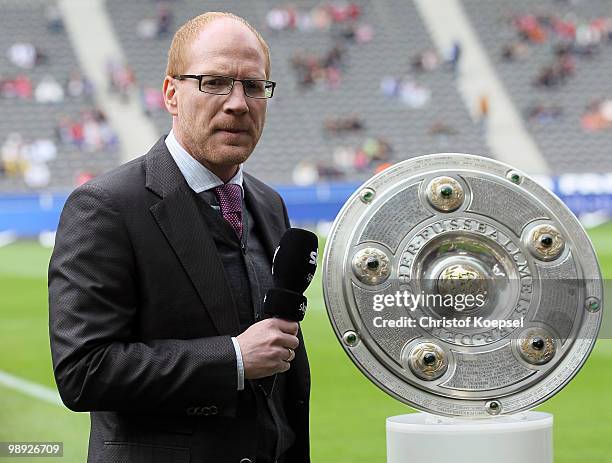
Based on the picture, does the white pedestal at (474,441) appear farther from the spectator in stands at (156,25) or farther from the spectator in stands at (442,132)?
the spectator in stands at (156,25)

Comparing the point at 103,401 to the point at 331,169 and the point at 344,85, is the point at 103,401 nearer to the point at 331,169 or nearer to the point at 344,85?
the point at 331,169

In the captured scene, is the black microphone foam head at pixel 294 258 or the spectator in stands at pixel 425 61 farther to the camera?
the spectator in stands at pixel 425 61

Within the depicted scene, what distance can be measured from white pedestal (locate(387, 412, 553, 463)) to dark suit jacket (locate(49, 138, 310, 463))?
0.95 feet

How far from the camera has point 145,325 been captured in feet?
6.10

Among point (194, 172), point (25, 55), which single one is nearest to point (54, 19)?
point (25, 55)

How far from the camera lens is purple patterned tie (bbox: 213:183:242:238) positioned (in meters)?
2.00

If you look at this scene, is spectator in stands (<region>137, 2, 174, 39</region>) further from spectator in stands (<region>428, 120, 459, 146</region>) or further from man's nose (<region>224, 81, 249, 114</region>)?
man's nose (<region>224, 81, 249, 114</region>)

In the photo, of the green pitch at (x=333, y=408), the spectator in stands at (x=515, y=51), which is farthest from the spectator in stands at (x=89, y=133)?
the green pitch at (x=333, y=408)

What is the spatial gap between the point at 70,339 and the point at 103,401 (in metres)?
0.11

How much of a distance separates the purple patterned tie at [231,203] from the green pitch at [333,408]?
5.77 ft

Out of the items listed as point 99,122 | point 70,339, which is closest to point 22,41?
point 99,122

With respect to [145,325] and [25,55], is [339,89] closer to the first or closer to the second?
[25,55]

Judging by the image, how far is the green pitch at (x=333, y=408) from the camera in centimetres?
534

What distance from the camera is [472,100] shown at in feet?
70.4
